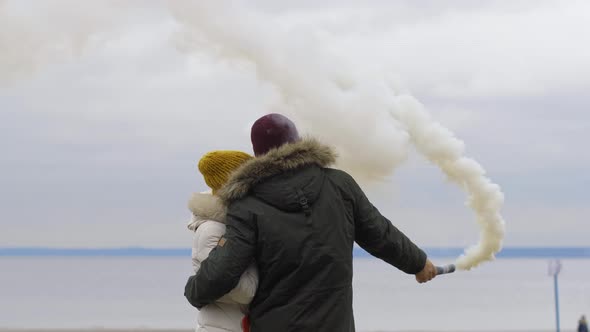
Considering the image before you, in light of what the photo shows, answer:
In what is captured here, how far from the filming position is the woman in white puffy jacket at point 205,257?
3.93 m

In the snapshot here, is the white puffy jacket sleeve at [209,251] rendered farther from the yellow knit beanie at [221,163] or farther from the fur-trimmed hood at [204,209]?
the yellow knit beanie at [221,163]

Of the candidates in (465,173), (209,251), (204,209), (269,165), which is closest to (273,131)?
(269,165)

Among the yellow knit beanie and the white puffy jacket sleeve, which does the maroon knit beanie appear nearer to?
the yellow knit beanie

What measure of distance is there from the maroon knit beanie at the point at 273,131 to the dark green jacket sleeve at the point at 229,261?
36 cm

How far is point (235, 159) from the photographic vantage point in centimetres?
415

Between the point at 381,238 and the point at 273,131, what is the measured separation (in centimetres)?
64

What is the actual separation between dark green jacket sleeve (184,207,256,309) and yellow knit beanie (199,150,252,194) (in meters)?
0.29

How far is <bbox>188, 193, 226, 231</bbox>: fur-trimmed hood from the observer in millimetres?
4031

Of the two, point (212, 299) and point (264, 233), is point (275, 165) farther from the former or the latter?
point (212, 299)

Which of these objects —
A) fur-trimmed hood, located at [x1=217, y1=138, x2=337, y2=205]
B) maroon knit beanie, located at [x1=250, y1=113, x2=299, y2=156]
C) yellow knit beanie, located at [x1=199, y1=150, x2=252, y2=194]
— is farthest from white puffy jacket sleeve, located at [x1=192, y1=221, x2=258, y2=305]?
maroon knit beanie, located at [x1=250, y1=113, x2=299, y2=156]

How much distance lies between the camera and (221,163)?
13.7 feet

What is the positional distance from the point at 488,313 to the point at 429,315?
2.91 m

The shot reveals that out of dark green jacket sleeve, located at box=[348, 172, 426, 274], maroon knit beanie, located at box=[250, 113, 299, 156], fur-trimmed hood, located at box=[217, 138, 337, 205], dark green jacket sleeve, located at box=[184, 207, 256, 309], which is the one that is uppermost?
maroon knit beanie, located at box=[250, 113, 299, 156]

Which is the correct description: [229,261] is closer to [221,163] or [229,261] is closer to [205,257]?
[205,257]
